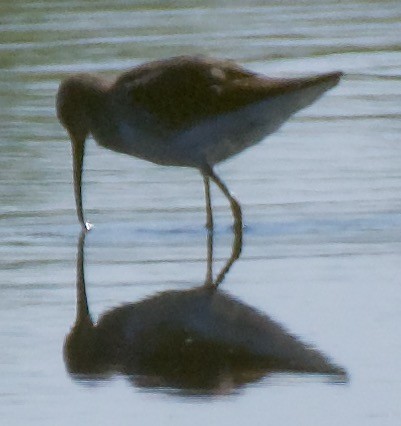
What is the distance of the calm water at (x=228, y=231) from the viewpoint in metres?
6.16

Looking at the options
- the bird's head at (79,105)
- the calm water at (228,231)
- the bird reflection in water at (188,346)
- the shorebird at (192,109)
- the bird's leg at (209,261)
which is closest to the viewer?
the calm water at (228,231)

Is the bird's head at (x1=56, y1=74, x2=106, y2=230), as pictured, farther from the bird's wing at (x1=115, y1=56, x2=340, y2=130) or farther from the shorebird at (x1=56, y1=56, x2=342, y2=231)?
the bird's wing at (x1=115, y1=56, x2=340, y2=130)

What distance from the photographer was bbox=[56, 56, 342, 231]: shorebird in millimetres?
8938

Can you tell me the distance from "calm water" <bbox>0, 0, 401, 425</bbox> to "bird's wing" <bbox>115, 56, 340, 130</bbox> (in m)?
0.49

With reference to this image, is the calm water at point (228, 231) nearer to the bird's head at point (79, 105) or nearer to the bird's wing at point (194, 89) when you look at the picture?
the bird's head at point (79, 105)

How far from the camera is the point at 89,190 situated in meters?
9.69

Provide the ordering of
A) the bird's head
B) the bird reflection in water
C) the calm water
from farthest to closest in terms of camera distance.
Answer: the bird's head → the bird reflection in water → the calm water

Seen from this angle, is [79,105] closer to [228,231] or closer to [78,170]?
[78,170]

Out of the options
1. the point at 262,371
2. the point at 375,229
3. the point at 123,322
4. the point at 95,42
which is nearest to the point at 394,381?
the point at 262,371

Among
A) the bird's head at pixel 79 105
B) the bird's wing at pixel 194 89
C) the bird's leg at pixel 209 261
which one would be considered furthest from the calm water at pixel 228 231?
the bird's wing at pixel 194 89

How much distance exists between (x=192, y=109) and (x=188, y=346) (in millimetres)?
2609

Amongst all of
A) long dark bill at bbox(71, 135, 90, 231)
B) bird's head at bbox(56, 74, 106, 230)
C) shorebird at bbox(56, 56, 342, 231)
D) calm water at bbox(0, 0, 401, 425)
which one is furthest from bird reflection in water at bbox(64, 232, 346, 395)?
bird's head at bbox(56, 74, 106, 230)

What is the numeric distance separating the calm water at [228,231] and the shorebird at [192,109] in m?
0.26

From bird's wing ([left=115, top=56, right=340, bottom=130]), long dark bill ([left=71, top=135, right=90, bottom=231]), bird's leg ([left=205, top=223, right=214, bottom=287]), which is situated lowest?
long dark bill ([left=71, top=135, right=90, bottom=231])
